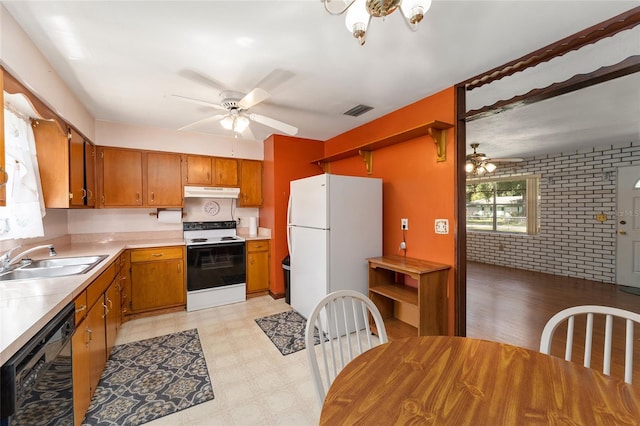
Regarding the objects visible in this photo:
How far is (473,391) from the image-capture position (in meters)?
0.91

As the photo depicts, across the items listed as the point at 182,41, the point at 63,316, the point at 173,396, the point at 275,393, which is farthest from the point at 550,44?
the point at 173,396

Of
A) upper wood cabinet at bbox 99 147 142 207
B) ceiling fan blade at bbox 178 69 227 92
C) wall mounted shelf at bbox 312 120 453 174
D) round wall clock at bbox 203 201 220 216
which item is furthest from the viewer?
round wall clock at bbox 203 201 220 216

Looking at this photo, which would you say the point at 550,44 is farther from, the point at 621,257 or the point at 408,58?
the point at 621,257

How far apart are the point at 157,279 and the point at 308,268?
188 centimetres

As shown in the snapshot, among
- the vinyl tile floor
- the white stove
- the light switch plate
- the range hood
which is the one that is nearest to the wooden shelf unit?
the light switch plate

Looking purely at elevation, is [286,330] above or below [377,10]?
below

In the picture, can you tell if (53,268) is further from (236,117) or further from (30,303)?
(236,117)

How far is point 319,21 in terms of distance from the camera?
1.62 metres

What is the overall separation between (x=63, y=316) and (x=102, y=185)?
8.52 feet

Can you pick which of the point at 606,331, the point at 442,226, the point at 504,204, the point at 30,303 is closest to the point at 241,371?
the point at 30,303

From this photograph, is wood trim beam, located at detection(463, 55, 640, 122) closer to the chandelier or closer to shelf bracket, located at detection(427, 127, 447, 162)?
shelf bracket, located at detection(427, 127, 447, 162)

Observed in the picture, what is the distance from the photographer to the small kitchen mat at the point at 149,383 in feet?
5.80

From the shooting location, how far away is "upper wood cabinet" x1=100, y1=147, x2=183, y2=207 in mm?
3373

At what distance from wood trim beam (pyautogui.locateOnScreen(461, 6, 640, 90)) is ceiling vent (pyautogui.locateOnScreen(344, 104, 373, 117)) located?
100 cm
